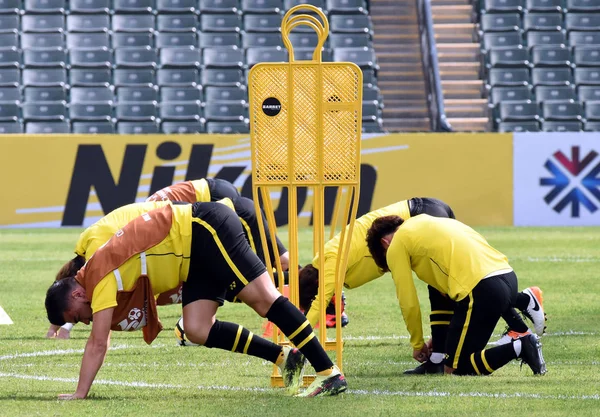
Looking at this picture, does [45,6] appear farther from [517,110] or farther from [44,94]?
[517,110]

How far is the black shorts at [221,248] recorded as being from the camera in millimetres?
6539

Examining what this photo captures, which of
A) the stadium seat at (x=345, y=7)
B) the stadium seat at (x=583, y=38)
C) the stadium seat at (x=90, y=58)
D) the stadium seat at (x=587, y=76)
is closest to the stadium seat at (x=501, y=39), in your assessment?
the stadium seat at (x=583, y=38)

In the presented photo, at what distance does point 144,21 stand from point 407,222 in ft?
53.7

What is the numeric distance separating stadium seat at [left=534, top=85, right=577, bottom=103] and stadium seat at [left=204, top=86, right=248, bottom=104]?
545 centimetres

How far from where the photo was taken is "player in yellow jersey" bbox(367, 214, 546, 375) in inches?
290

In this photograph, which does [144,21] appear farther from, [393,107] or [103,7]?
[393,107]

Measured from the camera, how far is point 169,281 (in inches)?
263

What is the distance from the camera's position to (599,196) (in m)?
19.7

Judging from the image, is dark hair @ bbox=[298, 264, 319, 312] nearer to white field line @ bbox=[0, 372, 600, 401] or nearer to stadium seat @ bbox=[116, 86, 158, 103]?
white field line @ bbox=[0, 372, 600, 401]

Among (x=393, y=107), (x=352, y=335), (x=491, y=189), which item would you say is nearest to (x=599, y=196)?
(x=491, y=189)

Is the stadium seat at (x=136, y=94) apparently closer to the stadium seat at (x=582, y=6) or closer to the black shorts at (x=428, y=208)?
the stadium seat at (x=582, y=6)

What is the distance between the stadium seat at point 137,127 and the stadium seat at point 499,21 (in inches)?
273

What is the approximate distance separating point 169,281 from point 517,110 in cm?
1606

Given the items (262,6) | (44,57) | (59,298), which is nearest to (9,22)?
(44,57)
